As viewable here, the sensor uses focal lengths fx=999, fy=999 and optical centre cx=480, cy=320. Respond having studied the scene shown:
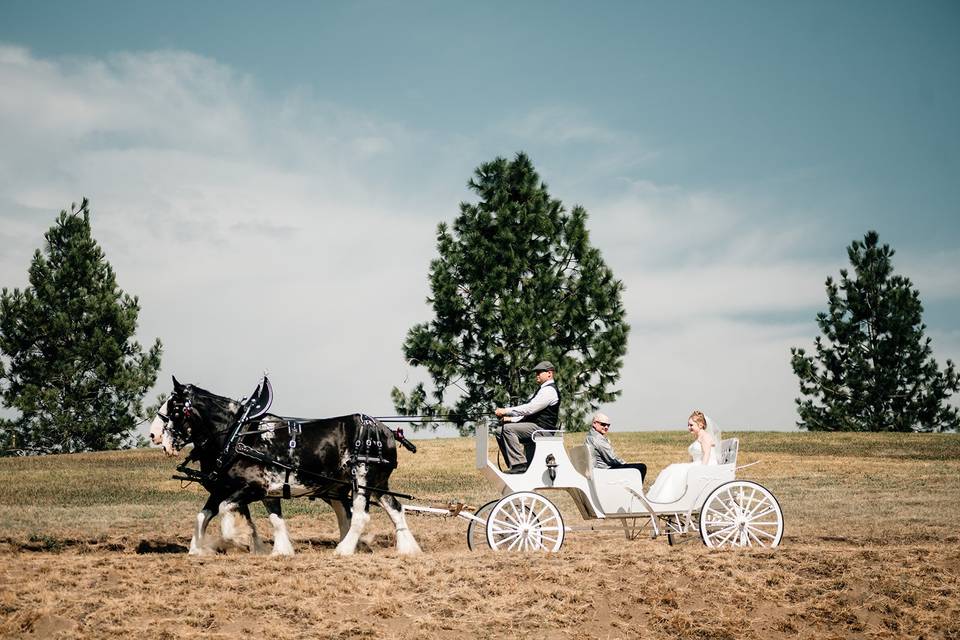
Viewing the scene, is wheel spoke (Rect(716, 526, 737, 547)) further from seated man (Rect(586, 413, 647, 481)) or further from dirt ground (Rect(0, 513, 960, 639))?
seated man (Rect(586, 413, 647, 481))

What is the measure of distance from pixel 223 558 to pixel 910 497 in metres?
15.8

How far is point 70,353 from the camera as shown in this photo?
39.3 metres

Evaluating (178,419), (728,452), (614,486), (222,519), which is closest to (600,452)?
(614,486)

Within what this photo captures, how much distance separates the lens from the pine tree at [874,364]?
138ft

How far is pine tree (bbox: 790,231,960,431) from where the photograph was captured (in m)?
42.2

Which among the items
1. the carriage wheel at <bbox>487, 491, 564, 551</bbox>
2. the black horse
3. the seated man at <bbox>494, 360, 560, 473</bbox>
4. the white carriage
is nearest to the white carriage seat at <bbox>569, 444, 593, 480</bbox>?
the white carriage

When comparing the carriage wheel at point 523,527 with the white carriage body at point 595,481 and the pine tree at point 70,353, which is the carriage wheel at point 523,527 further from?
the pine tree at point 70,353

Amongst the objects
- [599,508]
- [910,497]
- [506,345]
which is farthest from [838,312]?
[599,508]

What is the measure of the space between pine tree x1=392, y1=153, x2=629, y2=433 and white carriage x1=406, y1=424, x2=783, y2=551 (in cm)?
2248

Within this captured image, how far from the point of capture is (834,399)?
43719 mm

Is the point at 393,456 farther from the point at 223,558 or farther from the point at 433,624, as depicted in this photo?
the point at 433,624

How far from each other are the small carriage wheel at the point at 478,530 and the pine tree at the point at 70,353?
29.6 meters

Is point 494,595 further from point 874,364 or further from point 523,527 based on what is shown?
point 874,364

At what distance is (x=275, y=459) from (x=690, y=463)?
5128 millimetres
